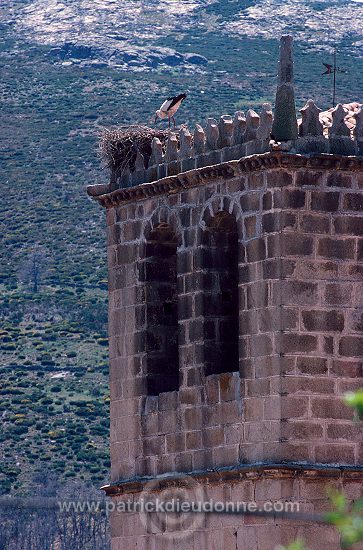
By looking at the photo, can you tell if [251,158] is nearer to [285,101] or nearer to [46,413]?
[285,101]

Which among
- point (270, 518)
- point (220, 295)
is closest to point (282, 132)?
point (220, 295)

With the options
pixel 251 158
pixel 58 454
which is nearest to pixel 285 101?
pixel 251 158

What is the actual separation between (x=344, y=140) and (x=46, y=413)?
205ft

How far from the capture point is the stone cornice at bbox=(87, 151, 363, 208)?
2906 cm

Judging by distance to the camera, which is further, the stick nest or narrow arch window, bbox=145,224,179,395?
the stick nest

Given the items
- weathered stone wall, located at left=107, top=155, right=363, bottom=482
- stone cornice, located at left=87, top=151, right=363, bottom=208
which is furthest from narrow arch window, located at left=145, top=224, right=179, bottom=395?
weathered stone wall, located at left=107, top=155, right=363, bottom=482

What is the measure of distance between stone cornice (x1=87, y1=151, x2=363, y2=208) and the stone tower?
19 mm

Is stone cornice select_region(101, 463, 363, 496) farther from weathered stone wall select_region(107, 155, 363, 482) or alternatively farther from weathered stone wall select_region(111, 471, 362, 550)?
weathered stone wall select_region(107, 155, 363, 482)

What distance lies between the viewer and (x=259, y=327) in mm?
29250

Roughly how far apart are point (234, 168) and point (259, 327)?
1730 mm

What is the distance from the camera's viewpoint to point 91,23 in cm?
12481

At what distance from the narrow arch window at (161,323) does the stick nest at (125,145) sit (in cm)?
109

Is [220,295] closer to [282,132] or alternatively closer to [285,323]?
[285,323]

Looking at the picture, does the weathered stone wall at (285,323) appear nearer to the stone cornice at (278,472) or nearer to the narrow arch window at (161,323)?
the stone cornice at (278,472)
